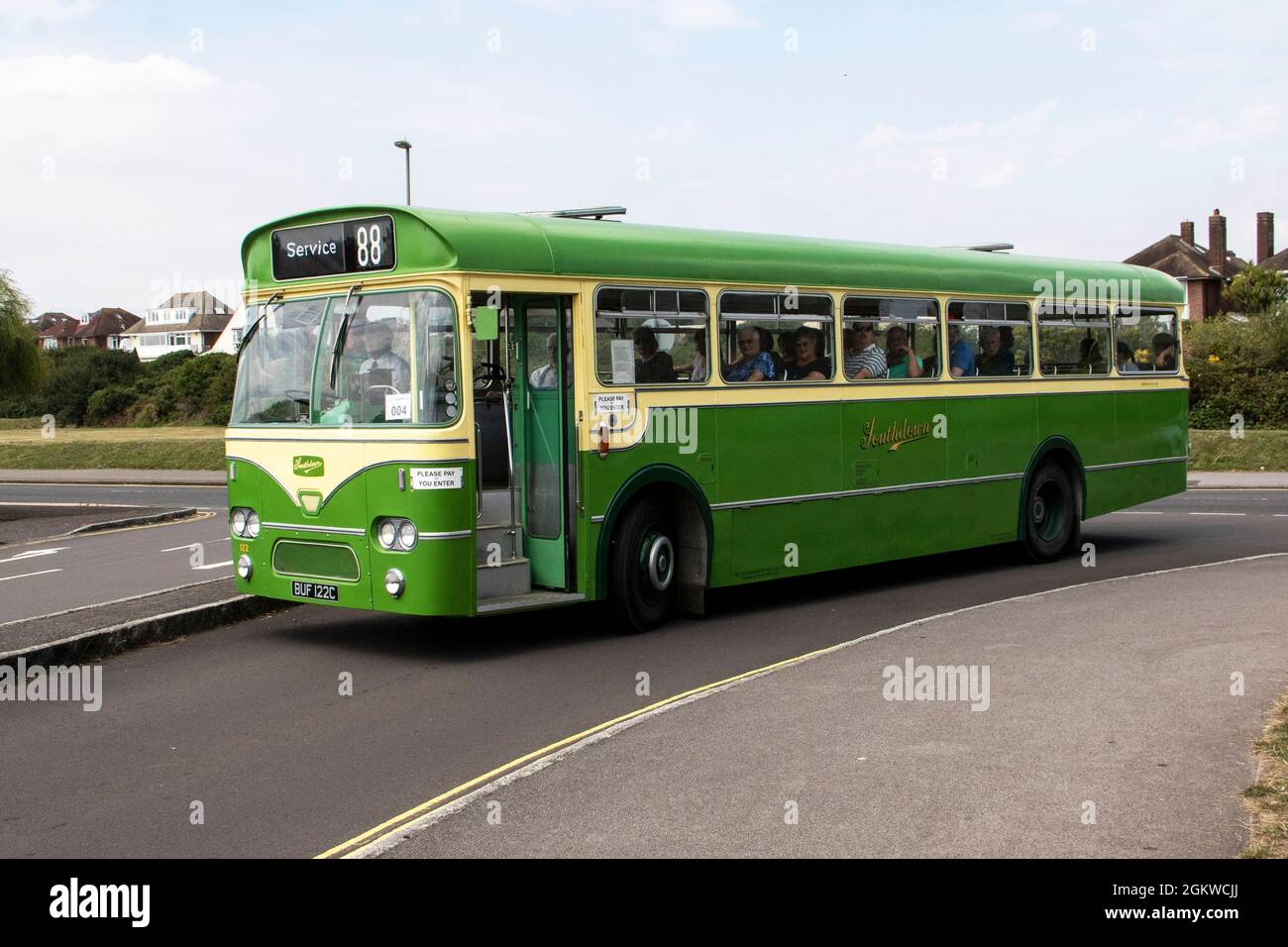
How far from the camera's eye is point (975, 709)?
8.26 m

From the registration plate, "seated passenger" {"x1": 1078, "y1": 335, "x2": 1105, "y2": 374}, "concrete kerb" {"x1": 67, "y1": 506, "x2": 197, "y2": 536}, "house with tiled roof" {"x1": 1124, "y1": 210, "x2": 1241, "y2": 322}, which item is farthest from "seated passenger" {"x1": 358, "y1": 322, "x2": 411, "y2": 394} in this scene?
"house with tiled roof" {"x1": 1124, "y1": 210, "x2": 1241, "y2": 322}

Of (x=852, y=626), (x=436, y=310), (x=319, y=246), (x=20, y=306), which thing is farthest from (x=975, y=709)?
(x=20, y=306)

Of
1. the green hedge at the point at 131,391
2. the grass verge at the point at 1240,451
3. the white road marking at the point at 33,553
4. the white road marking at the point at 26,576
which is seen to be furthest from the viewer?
the green hedge at the point at 131,391

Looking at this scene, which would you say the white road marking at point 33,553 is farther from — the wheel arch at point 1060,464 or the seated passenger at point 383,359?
the wheel arch at point 1060,464

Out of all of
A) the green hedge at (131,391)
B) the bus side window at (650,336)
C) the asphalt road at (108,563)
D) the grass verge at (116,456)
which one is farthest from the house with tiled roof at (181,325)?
the bus side window at (650,336)

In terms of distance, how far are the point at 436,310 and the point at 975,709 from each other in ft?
15.0

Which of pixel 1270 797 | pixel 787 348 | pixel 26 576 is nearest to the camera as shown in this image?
pixel 1270 797

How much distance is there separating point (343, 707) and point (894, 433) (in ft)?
21.9

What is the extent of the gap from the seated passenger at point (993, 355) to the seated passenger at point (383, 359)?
681cm

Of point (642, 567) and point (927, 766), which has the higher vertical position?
point (642, 567)

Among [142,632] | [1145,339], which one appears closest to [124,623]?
[142,632]

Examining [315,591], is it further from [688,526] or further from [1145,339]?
[1145,339]

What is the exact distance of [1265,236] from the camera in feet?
292

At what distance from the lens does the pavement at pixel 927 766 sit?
5.98 m
